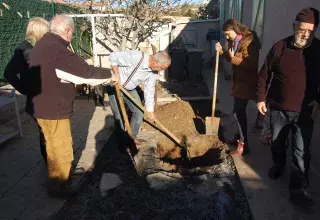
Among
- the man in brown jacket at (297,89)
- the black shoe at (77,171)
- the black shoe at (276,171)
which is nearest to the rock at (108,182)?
the black shoe at (77,171)

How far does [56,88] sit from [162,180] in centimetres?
162

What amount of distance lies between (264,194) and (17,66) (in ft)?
9.98

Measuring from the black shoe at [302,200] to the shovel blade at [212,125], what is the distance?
186 cm

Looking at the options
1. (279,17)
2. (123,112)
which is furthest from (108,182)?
(279,17)

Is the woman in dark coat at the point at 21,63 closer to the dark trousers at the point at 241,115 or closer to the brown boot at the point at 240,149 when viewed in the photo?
the dark trousers at the point at 241,115

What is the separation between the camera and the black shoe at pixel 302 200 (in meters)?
2.86

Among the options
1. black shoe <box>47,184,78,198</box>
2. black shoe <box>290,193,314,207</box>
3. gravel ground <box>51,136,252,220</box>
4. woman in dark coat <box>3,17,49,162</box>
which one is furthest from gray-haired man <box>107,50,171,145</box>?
black shoe <box>290,193,314,207</box>

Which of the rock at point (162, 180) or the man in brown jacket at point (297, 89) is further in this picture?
the rock at point (162, 180)

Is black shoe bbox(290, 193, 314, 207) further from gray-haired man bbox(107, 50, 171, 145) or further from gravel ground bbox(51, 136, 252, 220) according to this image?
gray-haired man bbox(107, 50, 171, 145)

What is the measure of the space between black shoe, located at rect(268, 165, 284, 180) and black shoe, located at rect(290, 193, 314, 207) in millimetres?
460

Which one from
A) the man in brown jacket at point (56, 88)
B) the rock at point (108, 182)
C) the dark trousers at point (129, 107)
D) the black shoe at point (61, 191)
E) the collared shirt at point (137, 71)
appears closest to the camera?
the man in brown jacket at point (56, 88)

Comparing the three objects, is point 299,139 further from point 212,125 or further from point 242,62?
point 212,125

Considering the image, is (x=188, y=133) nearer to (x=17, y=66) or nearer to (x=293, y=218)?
(x=293, y=218)

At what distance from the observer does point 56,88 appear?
275 centimetres
